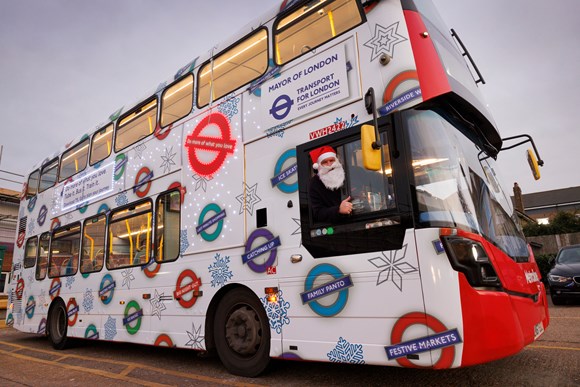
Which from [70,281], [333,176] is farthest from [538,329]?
[70,281]

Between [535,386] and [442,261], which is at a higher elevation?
[442,261]

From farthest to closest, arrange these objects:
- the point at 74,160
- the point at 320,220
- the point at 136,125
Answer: the point at 74,160 < the point at 136,125 < the point at 320,220

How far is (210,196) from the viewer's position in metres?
5.21

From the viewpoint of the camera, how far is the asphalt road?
150 inches

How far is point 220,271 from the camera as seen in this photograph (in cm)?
483

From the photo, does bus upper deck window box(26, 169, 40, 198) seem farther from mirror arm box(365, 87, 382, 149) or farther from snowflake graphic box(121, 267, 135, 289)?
mirror arm box(365, 87, 382, 149)

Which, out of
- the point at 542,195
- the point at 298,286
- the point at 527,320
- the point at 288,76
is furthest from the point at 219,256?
the point at 542,195

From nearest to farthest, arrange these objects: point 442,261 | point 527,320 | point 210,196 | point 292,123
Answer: point 442,261 < point 527,320 < point 292,123 < point 210,196

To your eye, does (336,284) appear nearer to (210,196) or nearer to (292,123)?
(292,123)

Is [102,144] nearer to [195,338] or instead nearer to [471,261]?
[195,338]

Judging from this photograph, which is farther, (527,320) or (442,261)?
(527,320)

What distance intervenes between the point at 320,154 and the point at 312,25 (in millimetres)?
1553

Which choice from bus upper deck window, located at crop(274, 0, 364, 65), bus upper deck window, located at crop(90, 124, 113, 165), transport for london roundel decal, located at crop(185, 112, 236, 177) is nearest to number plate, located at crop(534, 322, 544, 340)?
bus upper deck window, located at crop(274, 0, 364, 65)

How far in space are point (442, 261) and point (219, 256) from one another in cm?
273
